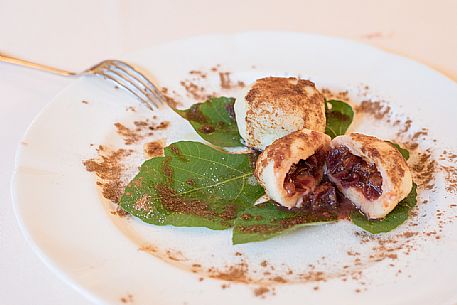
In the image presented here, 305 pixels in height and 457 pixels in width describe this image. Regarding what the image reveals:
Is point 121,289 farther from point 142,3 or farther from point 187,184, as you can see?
point 142,3

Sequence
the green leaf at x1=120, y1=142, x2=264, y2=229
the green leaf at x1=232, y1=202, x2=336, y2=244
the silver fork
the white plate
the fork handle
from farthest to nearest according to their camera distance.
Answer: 1. the fork handle
2. the silver fork
3. the green leaf at x1=120, y1=142, x2=264, y2=229
4. the green leaf at x1=232, y1=202, x2=336, y2=244
5. the white plate

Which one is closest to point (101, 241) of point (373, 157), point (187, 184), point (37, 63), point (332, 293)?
point (187, 184)

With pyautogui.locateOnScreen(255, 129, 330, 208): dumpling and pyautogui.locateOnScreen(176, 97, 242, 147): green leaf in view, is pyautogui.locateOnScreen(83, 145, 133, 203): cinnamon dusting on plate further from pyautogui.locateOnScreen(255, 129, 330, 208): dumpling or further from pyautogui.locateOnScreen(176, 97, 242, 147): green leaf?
pyautogui.locateOnScreen(255, 129, 330, 208): dumpling

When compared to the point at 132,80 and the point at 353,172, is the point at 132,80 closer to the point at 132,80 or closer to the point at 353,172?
the point at 132,80

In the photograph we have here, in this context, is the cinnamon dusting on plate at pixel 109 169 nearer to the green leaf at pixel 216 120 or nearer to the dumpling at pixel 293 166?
the green leaf at pixel 216 120

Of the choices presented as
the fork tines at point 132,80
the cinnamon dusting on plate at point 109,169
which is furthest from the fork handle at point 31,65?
the cinnamon dusting on plate at point 109,169

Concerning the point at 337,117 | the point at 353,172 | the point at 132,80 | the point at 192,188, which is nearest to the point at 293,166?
the point at 353,172

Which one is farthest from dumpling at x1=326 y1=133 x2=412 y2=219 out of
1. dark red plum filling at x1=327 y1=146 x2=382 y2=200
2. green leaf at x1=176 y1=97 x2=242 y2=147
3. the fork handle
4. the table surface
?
the fork handle

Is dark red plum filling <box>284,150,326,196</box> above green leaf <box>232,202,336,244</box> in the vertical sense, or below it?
above
